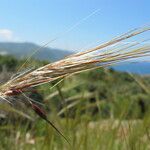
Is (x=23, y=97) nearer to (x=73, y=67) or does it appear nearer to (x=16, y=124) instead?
(x=73, y=67)

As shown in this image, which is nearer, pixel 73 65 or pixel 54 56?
pixel 73 65

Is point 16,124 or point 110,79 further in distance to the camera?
point 110,79

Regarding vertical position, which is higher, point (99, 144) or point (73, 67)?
point (73, 67)

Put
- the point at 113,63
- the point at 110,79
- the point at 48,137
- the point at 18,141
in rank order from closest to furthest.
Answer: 1. the point at 113,63
2. the point at 48,137
3. the point at 18,141
4. the point at 110,79

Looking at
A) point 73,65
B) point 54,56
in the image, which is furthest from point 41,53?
point 73,65

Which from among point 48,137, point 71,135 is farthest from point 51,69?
point 71,135

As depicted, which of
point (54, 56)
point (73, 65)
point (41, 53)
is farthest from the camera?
point (41, 53)

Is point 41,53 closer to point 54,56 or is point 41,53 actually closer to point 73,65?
point 54,56

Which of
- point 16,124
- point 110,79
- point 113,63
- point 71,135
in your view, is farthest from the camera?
point 110,79

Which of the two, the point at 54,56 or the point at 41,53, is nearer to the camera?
the point at 54,56

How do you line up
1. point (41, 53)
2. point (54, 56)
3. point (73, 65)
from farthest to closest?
1. point (41, 53)
2. point (54, 56)
3. point (73, 65)
